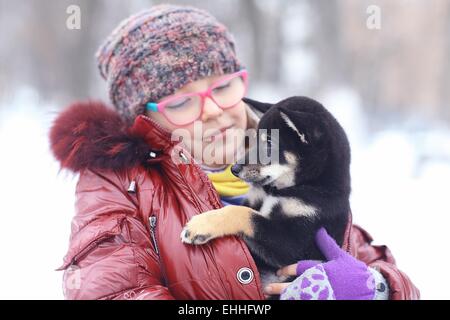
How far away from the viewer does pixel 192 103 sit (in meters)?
2.14

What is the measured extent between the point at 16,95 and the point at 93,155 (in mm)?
9724

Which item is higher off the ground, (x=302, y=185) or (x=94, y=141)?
(x=94, y=141)

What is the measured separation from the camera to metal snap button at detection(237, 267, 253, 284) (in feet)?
5.70

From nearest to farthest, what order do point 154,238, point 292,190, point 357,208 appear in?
1. point 154,238
2. point 292,190
3. point 357,208

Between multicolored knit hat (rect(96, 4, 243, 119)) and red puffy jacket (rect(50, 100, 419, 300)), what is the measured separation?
0.14 m

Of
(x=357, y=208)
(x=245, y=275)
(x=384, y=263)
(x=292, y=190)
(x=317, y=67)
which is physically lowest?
(x=357, y=208)

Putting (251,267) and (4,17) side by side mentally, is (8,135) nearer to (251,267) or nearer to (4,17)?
(4,17)

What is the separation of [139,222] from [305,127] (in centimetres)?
71

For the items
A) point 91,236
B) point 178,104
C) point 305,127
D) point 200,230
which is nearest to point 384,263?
point 305,127

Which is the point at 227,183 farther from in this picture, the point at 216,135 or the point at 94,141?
the point at 94,141

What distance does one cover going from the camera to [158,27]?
85.9 inches

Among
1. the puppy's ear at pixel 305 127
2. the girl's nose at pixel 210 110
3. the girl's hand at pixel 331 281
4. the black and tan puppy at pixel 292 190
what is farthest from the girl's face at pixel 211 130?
the girl's hand at pixel 331 281

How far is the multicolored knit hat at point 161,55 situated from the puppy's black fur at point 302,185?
36 cm
